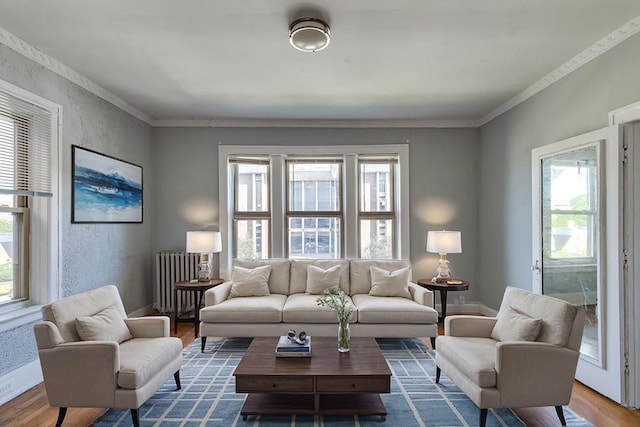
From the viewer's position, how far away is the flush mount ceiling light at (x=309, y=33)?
2482 mm

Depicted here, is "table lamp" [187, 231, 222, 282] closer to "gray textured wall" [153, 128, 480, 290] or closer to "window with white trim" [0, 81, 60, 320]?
"gray textured wall" [153, 128, 480, 290]

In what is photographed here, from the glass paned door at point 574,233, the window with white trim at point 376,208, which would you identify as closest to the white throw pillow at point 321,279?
the window with white trim at point 376,208

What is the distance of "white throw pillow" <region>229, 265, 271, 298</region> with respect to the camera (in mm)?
4156

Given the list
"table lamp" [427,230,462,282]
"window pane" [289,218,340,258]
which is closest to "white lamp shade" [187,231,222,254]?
"window pane" [289,218,340,258]

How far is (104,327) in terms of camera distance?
2516mm

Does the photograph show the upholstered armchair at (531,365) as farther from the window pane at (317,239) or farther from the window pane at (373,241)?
the window pane at (317,239)

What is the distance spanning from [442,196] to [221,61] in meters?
3.40

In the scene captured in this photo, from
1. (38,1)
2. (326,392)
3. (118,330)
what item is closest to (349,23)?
(38,1)

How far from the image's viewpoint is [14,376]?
2.76 m

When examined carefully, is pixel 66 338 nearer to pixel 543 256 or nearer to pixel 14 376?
pixel 14 376

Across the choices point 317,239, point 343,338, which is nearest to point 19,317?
point 343,338

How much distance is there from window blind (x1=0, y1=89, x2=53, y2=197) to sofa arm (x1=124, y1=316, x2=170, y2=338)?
1.36 metres

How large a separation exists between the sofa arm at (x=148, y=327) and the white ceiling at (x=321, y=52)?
7.23ft

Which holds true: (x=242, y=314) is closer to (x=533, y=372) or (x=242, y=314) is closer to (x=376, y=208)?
(x=376, y=208)
